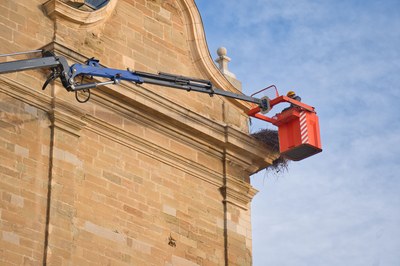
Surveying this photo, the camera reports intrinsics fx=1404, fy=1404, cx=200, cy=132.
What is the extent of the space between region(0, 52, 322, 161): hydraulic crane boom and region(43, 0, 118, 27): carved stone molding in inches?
41.2

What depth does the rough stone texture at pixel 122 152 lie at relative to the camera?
22.7 meters

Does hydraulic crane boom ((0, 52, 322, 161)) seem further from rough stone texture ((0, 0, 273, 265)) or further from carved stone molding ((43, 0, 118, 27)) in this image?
carved stone molding ((43, 0, 118, 27))

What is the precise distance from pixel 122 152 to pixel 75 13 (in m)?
2.58

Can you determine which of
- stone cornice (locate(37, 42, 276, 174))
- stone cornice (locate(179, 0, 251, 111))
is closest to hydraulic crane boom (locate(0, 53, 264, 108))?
stone cornice (locate(37, 42, 276, 174))

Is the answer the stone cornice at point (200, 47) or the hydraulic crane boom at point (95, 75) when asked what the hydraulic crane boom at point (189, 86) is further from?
the stone cornice at point (200, 47)

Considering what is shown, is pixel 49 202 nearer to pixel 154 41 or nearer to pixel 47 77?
pixel 47 77

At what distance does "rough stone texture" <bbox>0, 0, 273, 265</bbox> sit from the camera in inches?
895

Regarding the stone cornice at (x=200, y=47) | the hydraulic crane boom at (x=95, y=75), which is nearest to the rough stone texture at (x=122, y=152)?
the stone cornice at (x=200, y=47)

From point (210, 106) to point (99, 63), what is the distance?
10.5ft

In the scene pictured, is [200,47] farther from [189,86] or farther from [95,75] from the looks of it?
[95,75]

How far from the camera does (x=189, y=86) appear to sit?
2569 cm

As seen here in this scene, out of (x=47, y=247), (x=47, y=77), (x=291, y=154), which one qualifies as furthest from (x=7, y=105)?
(x=291, y=154)

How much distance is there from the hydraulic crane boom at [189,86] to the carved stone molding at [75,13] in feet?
3.44

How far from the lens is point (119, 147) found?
24.6 m
